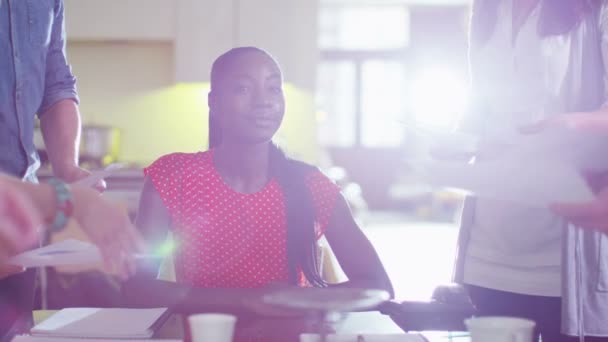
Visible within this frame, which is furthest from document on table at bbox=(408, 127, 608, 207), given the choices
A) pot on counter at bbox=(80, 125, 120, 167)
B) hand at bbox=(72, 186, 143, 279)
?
pot on counter at bbox=(80, 125, 120, 167)

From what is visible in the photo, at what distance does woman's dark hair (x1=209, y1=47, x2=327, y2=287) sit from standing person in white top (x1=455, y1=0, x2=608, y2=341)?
36 centimetres

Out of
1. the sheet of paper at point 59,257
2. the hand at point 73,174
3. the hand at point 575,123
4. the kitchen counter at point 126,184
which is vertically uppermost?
the hand at point 575,123

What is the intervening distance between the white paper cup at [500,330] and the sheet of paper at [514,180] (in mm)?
167

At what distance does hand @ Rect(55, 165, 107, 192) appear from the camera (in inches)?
61.9

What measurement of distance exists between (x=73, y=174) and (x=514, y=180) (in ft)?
3.35

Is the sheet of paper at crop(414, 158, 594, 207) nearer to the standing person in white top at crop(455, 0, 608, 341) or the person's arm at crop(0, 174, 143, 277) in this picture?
the standing person in white top at crop(455, 0, 608, 341)

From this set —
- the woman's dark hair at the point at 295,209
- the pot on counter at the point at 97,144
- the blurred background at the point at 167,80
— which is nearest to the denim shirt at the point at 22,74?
the woman's dark hair at the point at 295,209

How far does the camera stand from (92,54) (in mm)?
4602

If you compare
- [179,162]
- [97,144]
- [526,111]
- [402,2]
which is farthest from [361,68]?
[526,111]

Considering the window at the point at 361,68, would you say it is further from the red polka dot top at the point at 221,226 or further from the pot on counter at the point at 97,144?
the red polka dot top at the point at 221,226

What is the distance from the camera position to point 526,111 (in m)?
1.38

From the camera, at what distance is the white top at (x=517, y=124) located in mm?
1370

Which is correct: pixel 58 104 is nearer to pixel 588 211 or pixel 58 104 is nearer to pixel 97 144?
pixel 588 211

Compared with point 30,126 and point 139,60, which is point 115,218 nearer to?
point 30,126
